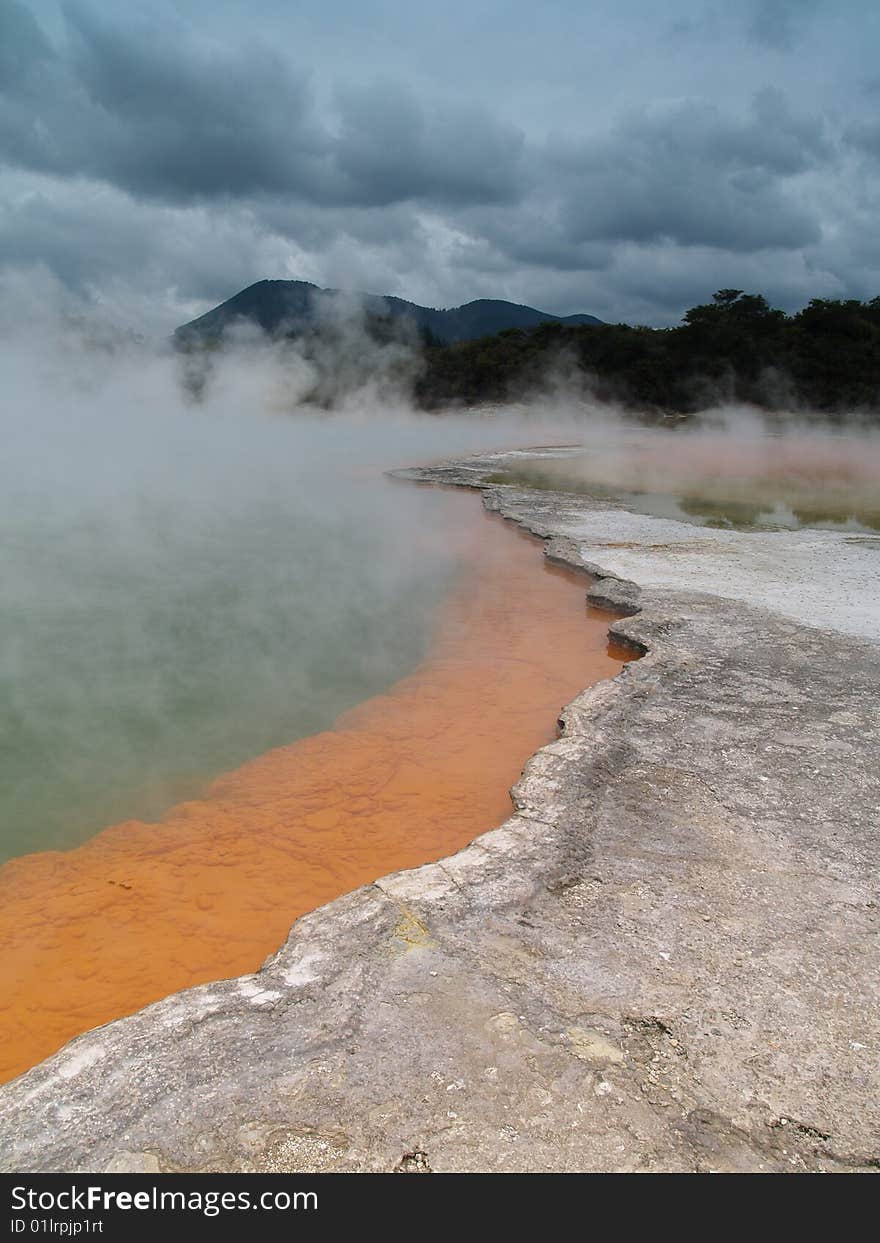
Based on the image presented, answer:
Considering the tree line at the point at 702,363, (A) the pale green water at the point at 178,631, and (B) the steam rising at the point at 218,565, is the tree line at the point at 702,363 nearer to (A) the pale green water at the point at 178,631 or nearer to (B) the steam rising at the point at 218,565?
(B) the steam rising at the point at 218,565

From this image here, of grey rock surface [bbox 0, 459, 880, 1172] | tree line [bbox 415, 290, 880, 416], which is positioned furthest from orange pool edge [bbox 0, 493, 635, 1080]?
tree line [bbox 415, 290, 880, 416]

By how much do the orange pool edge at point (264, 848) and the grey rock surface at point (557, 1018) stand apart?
0.47 m

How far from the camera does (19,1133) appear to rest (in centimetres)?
142

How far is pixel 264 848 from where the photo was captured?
278 cm

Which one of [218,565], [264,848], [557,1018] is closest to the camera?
[557,1018]

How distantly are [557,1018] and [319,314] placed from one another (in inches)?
1146

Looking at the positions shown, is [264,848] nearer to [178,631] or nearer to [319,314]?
[178,631]

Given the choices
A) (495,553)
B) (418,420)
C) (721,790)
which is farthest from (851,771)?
(418,420)

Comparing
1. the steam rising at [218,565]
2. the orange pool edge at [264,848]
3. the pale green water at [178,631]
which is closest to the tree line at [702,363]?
the steam rising at [218,565]

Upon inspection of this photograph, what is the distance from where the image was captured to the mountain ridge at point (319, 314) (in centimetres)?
2839

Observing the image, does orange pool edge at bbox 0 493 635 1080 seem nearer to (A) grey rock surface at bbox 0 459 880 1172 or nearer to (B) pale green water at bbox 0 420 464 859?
(B) pale green water at bbox 0 420 464 859

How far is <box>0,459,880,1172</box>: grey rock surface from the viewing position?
4.60 feet

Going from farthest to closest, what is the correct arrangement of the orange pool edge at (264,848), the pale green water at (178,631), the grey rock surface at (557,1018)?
the pale green water at (178,631) < the orange pool edge at (264,848) < the grey rock surface at (557,1018)

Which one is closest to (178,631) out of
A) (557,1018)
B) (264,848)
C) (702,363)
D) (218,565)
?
(218,565)
